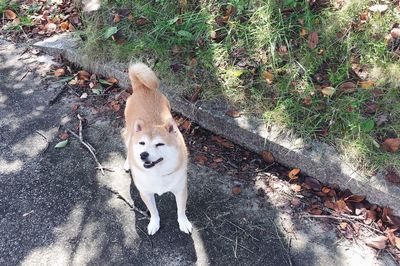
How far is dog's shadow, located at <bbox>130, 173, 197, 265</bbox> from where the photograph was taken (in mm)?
2670

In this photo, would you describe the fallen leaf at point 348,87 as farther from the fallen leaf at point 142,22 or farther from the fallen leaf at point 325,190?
the fallen leaf at point 142,22

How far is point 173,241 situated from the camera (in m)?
2.77

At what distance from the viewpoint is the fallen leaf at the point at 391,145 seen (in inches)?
113

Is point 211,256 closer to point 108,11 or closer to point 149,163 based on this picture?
point 149,163

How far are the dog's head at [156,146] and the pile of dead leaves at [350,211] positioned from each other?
1.14 metres

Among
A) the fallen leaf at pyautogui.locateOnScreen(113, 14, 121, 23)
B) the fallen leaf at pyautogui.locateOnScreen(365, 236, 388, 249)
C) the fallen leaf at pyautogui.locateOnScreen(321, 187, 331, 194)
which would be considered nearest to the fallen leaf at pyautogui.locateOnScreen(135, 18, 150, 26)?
the fallen leaf at pyautogui.locateOnScreen(113, 14, 121, 23)

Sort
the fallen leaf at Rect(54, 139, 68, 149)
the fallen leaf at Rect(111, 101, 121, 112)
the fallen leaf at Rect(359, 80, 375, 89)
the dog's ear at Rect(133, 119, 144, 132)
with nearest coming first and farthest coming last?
1. the dog's ear at Rect(133, 119, 144, 132)
2. the fallen leaf at Rect(359, 80, 375, 89)
3. the fallen leaf at Rect(54, 139, 68, 149)
4. the fallen leaf at Rect(111, 101, 121, 112)

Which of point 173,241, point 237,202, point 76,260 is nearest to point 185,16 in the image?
point 237,202

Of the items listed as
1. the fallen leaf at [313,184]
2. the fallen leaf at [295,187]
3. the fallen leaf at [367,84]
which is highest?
the fallen leaf at [367,84]

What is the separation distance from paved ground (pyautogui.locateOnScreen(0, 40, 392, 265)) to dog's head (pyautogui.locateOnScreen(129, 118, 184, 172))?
669mm

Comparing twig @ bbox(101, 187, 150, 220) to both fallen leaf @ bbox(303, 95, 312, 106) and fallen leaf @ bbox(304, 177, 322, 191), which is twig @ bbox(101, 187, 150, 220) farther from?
fallen leaf @ bbox(303, 95, 312, 106)

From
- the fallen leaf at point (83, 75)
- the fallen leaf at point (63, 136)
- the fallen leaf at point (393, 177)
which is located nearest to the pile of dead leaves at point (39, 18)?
the fallen leaf at point (83, 75)

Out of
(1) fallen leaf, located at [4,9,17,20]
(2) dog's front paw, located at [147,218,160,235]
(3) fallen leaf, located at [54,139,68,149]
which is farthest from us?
(1) fallen leaf, located at [4,9,17,20]

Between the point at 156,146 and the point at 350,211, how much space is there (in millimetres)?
1578
